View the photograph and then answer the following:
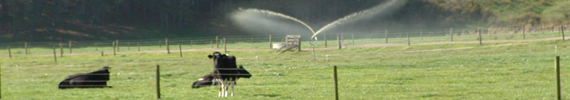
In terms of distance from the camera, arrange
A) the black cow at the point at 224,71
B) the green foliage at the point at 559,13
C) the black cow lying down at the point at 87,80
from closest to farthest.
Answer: the black cow at the point at 224,71 → the black cow lying down at the point at 87,80 → the green foliage at the point at 559,13

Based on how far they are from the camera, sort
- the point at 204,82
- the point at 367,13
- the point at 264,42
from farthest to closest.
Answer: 1. the point at 367,13
2. the point at 264,42
3. the point at 204,82

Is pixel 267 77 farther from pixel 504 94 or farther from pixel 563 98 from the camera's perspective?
pixel 563 98

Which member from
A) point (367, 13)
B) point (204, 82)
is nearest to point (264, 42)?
point (204, 82)

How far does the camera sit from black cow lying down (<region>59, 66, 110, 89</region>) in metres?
17.1

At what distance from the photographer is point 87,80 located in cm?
1712

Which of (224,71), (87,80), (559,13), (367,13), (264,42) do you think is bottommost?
(87,80)

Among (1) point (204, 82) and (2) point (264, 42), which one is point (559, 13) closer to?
(2) point (264, 42)

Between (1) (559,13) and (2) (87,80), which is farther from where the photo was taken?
(1) (559,13)

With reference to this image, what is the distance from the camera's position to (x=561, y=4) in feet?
272

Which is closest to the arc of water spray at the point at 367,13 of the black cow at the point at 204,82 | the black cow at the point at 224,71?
the black cow at the point at 204,82

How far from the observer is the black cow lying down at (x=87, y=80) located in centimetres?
1708

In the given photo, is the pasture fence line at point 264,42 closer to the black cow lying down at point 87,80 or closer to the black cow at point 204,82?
the black cow lying down at point 87,80

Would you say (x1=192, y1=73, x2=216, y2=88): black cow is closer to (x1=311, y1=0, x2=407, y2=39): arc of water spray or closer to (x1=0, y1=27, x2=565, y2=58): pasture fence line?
(x1=0, y1=27, x2=565, y2=58): pasture fence line

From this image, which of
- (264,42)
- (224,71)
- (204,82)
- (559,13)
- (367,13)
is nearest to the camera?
(224,71)
